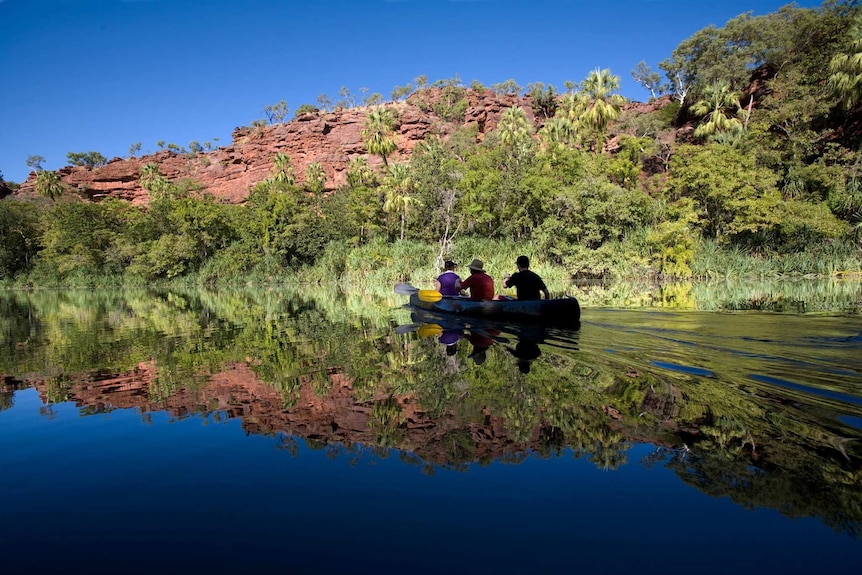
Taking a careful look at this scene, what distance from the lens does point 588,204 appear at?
2791 cm

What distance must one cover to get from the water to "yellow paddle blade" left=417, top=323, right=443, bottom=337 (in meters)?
2.46

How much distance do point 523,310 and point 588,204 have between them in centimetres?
2079

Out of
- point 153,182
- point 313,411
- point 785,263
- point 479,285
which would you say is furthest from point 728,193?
point 153,182

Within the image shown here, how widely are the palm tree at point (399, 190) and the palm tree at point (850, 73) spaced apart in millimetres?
25745

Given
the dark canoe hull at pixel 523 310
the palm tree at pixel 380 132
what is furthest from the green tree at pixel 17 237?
the dark canoe hull at pixel 523 310

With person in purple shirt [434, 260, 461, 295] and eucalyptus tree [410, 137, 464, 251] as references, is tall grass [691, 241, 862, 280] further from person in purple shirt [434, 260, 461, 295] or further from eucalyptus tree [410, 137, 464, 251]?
person in purple shirt [434, 260, 461, 295]

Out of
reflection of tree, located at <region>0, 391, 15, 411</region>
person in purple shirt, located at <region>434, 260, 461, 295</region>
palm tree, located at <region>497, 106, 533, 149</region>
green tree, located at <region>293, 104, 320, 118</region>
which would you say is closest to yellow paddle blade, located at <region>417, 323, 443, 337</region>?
person in purple shirt, located at <region>434, 260, 461, 295</region>

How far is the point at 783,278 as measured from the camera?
22.8m

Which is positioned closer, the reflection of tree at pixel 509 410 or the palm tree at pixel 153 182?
the reflection of tree at pixel 509 410

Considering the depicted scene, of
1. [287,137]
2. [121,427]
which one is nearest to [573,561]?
[121,427]

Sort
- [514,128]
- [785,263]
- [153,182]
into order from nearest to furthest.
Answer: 1. [785,263]
2. [514,128]
3. [153,182]

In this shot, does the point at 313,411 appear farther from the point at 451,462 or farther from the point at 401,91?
the point at 401,91

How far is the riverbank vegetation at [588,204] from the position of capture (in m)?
25.6

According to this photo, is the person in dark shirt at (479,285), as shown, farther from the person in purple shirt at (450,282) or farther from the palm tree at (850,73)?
the palm tree at (850,73)
